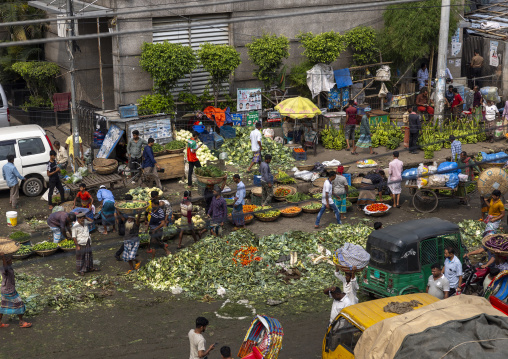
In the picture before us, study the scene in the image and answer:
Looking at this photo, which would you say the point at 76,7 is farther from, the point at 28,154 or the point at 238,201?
the point at 238,201

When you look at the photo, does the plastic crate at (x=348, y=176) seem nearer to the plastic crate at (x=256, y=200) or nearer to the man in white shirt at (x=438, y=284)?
the plastic crate at (x=256, y=200)

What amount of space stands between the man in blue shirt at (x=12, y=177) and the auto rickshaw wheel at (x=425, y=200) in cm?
1104

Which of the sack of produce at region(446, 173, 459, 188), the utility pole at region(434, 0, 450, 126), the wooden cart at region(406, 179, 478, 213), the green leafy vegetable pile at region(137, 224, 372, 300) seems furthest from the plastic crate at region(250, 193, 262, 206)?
the utility pole at region(434, 0, 450, 126)

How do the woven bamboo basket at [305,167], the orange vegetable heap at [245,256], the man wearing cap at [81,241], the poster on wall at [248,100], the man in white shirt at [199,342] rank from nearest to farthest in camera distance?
the man in white shirt at [199,342] < the man wearing cap at [81,241] < the orange vegetable heap at [245,256] < the woven bamboo basket at [305,167] < the poster on wall at [248,100]

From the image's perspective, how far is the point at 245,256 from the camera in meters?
15.4

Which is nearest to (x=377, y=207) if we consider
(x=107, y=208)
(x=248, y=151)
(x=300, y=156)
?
(x=300, y=156)

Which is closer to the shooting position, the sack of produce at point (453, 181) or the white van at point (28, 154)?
the sack of produce at point (453, 181)

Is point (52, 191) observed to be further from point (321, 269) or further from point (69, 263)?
point (321, 269)

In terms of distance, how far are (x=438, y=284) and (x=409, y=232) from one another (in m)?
1.32

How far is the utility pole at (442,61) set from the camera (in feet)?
73.7

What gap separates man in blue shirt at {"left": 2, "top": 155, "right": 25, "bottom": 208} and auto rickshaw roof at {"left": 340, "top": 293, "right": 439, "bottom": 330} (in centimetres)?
1160

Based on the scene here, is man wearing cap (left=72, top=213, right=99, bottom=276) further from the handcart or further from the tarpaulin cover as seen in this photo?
the tarpaulin cover

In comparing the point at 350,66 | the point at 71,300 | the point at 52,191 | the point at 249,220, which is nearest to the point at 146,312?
the point at 71,300

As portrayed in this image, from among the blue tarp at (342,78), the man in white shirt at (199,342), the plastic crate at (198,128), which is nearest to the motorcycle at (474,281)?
the man in white shirt at (199,342)
